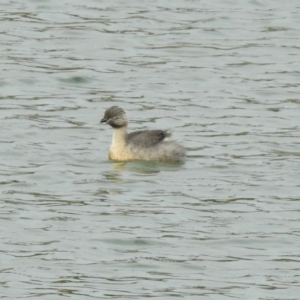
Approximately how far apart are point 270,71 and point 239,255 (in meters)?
8.31

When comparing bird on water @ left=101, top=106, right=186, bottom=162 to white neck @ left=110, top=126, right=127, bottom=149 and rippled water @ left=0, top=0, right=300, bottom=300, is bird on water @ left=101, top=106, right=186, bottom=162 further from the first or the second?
rippled water @ left=0, top=0, right=300, bottom=300

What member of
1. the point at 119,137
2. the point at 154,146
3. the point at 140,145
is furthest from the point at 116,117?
the point at 154,146

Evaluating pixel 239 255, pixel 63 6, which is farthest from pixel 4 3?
pixel 239 255

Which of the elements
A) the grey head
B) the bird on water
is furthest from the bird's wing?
the grey head

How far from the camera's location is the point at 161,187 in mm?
16594

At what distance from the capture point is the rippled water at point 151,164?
1359 cm

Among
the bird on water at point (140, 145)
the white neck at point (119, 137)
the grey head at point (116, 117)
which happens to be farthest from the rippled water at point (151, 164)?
the grey head at point (116, 117)

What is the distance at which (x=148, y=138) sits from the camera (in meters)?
17.8

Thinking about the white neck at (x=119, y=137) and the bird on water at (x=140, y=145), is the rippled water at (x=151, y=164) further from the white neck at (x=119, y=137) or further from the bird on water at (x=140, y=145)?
the white neck at (x=119, y=137)

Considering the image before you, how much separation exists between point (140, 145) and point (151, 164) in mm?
247

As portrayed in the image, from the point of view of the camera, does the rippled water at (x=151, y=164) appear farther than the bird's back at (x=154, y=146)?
No

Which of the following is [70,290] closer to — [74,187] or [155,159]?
[74,187]

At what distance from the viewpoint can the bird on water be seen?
1773 centimetres

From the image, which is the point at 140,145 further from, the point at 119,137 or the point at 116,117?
the point at 116,117
